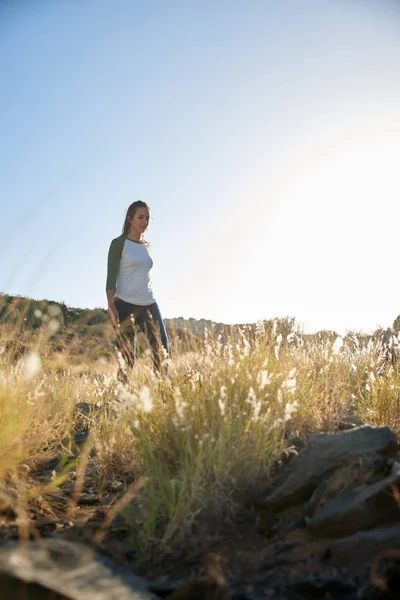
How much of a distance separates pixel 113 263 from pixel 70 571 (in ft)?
12.7

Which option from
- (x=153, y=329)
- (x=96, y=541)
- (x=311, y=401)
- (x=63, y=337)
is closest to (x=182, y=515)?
(x=96, y=541)

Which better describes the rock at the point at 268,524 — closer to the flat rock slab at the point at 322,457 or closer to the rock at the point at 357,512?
the flat rock slab at the point at 322,457

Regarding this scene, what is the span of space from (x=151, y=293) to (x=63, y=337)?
706 inches

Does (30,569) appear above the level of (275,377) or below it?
below

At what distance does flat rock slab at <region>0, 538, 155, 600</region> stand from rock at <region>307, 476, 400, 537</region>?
891mm

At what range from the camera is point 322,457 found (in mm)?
3111

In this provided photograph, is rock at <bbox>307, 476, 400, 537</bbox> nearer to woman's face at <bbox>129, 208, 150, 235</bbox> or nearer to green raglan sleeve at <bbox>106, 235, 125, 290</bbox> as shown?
green raglan sleeve at <bbox>106, 235, 125, 290</bbox>

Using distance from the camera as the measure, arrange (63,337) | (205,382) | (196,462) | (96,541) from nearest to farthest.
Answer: (96,541), (196,462), (205,382), (63,337)

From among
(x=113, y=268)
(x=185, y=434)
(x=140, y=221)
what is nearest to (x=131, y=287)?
(x=113, y=268)

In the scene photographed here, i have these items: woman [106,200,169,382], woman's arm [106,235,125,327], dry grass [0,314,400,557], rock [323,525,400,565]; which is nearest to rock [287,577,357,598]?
rock [323,525,400,565]

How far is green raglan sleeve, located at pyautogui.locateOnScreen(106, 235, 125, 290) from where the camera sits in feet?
18.9

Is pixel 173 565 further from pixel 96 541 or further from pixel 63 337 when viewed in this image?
pixel 63 337

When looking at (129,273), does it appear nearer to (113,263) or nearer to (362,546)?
(113,263)

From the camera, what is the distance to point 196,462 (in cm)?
308
